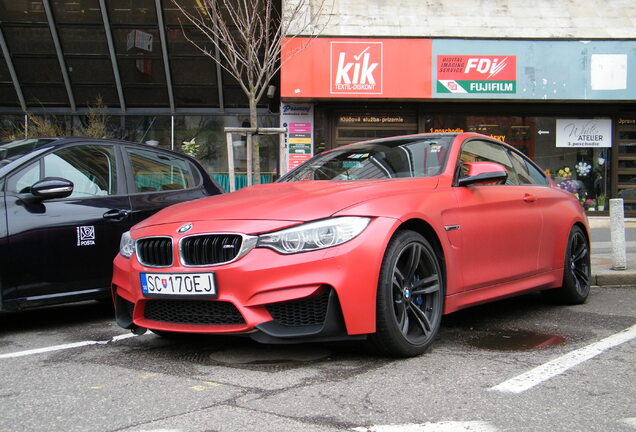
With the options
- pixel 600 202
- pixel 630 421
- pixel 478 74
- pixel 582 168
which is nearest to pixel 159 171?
pixel 630 421

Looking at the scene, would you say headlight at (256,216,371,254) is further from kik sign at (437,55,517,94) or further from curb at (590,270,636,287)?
kik sign at (437,55,517,94)

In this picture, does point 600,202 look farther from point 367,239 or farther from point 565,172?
point 367,239

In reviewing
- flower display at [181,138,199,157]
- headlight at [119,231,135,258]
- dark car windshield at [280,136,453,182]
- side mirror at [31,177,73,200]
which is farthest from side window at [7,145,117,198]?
flower display at [181,138,199,157]

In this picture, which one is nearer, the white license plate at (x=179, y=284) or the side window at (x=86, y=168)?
the white license plate at (x=179, y=284)

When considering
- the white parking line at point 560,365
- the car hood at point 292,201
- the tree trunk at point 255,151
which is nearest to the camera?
the white parking line at point 560,365

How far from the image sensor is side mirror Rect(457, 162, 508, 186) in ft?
14.0

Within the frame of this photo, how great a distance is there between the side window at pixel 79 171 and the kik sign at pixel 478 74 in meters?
9.16

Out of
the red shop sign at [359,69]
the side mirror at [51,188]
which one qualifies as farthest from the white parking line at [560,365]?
the red shop sign at [359,69]

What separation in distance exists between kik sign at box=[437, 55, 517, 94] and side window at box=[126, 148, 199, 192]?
330 inches

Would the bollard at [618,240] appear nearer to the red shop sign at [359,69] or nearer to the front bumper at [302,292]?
the front bumper at [302,292]

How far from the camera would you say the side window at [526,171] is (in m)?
5.33

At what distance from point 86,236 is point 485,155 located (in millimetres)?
3258

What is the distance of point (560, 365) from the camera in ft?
11.5

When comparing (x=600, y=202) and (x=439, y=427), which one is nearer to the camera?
(x=439, y=427)
